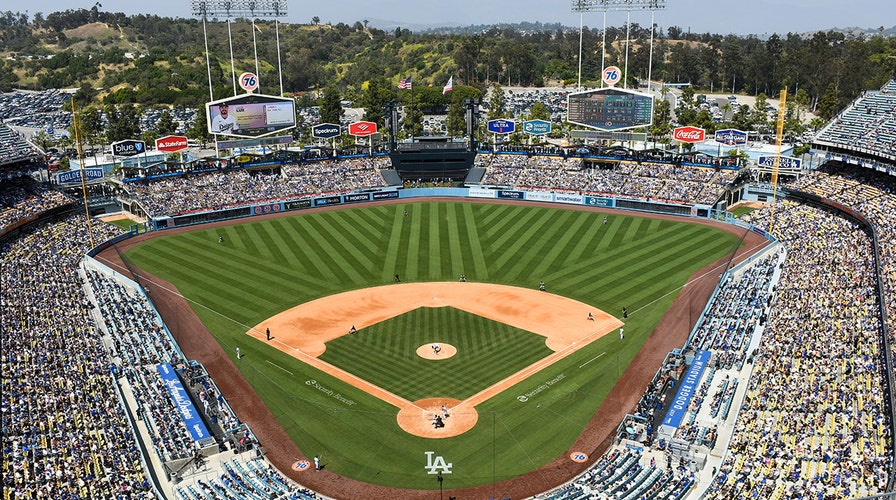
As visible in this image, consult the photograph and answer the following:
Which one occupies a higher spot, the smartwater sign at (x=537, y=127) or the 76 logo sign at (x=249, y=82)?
the 76 logo sign at (x=249, y=82)

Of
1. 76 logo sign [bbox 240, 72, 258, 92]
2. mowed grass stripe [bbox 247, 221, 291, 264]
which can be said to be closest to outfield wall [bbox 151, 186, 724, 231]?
mowed grass stripe [bbox 247, 221, 291, 264]

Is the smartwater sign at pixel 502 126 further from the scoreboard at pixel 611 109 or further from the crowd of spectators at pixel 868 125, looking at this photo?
the crowd of spectators at pixel 868 125

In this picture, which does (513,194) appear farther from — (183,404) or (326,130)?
(183,404)

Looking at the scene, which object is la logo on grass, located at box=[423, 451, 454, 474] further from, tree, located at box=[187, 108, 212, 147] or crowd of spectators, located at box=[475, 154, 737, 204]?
tree, located at box=[187, 108, 212, 147]

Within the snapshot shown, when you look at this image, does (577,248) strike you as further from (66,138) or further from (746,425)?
(66,138)

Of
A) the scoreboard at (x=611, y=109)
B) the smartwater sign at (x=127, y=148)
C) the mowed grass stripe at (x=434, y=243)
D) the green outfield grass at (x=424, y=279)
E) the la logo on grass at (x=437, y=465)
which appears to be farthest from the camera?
the smartwater sign at (x=127, y=148)

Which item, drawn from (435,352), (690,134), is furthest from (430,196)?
(435,352)

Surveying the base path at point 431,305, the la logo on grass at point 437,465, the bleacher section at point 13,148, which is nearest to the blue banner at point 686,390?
the base path at point 431,305
